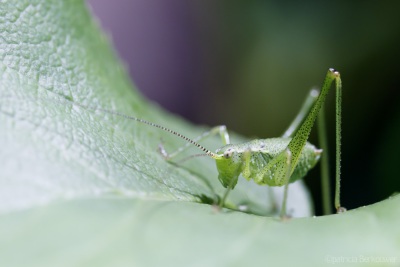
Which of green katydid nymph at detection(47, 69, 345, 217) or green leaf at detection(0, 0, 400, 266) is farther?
green katydid nymph at detection(47, 69, 345, 217)

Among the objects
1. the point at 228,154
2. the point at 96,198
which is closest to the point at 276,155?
the point at 228,154

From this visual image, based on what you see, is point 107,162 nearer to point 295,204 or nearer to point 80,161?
point 80,161

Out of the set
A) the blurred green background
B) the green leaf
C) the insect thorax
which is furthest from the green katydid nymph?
the blurred green background

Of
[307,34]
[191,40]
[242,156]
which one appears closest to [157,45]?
[191,40]

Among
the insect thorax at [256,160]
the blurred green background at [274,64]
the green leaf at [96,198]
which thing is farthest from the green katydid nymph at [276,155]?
the blurred green background at [274,64]

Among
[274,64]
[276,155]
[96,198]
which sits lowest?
[96,198]

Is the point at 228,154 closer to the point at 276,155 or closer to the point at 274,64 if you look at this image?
the point at 276,155

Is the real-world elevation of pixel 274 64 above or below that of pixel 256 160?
above

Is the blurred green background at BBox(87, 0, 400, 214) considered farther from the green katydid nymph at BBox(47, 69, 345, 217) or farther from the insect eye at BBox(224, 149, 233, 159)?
the insect eye at BBox(224, 149, 233, 159)
